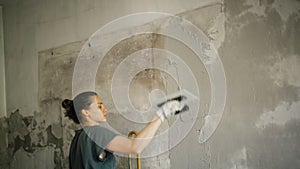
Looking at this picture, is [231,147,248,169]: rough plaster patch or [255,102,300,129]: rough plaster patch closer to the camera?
[255,102,300,129]: rough plaster patch

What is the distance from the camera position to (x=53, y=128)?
13.0 ft

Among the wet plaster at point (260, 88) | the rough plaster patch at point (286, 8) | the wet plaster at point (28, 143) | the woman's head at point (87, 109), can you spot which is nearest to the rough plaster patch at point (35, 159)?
the wet plaster at point (28, 143)

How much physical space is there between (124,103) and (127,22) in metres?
0.73

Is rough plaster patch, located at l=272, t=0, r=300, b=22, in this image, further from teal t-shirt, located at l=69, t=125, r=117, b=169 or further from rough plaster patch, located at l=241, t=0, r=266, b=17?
teal t-shirt, located at l=69, t=125, r=117, b=169

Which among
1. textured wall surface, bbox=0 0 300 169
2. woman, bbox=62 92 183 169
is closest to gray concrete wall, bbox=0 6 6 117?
textured wall surface, bbox=0 0 300 169

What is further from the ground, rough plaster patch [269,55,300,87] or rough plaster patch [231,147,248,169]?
rough plaster patch [269,55,300,87]

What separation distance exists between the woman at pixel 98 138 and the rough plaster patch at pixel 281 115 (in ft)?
2.15

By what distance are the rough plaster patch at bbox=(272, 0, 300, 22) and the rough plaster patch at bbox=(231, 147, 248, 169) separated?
3.01 feet

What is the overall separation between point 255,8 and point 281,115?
0.73 m

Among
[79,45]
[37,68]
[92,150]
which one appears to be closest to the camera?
[92,150]

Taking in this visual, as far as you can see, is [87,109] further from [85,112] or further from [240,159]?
[240,159]

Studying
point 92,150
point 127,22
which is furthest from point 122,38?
point 92,150

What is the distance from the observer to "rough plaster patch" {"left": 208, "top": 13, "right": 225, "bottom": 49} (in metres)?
2.66

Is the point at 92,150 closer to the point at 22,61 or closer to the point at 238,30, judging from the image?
the point at 238,30
